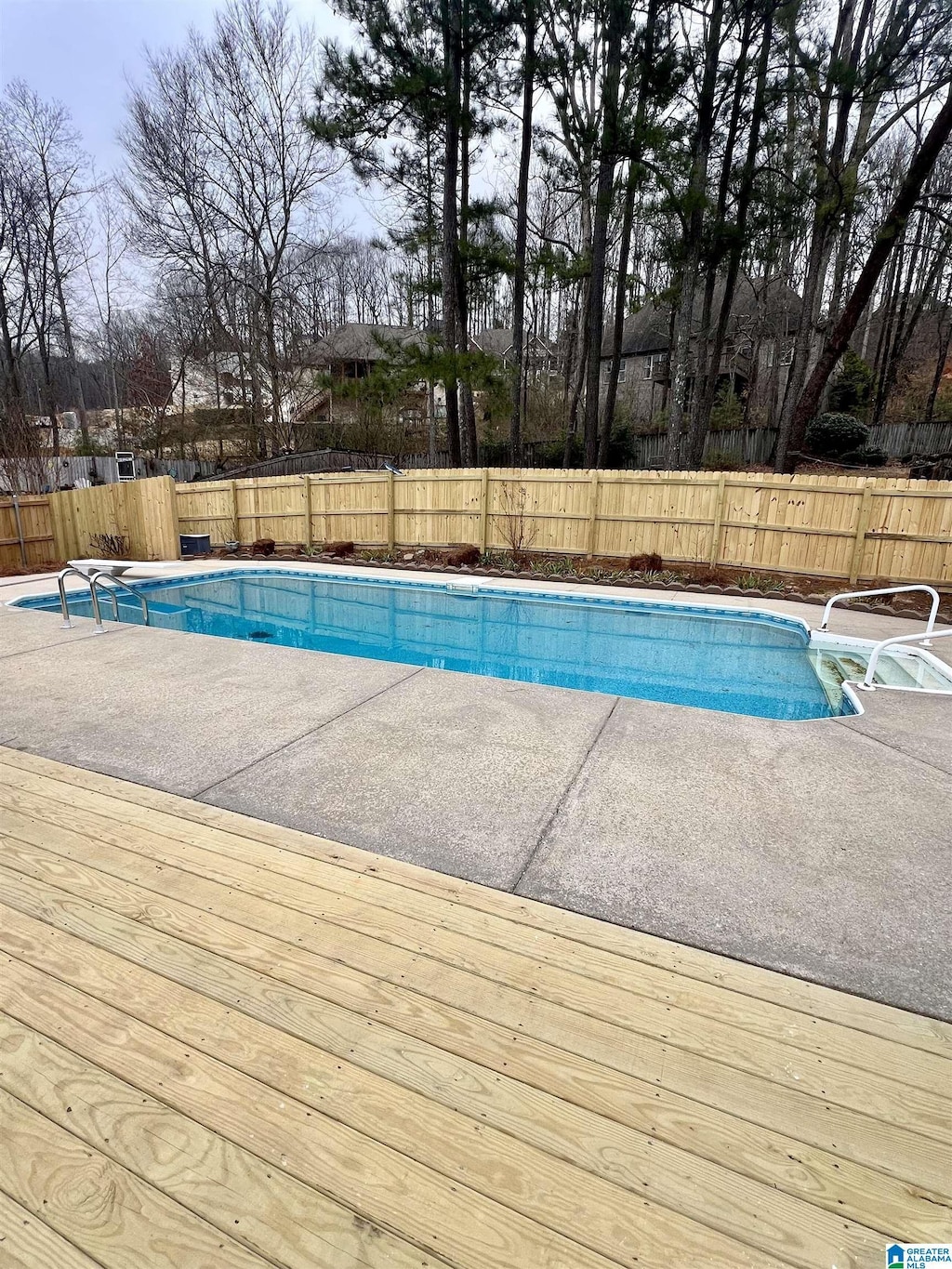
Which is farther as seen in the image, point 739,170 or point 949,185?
point 949,185

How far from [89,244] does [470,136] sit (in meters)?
14.8

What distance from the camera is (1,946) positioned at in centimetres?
190

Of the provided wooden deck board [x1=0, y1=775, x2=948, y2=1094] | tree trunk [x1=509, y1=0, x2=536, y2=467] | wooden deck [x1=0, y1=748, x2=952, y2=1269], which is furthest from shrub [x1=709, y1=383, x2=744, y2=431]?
wooden deck [x1=0, y1=748, x2=952, y2=1269]

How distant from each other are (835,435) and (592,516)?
11.4 meters

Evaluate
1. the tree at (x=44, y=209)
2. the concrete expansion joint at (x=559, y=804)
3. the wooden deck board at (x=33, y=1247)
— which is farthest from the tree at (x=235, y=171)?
the wooden deck board at (x=33, y=1247)

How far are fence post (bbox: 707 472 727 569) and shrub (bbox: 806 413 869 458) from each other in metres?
10.5

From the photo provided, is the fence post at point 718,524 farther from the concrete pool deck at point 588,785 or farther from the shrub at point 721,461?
the shrub at point 721,461

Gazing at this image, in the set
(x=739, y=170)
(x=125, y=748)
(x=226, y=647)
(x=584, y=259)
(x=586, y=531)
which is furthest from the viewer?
(x=584, y=259)

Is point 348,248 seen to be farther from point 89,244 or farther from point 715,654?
point 715,654

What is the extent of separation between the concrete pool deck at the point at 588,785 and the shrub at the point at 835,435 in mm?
15736

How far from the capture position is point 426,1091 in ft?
4.81

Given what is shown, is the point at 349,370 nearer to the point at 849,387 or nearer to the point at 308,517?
the point at 308,517

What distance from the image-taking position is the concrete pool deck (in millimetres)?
2148

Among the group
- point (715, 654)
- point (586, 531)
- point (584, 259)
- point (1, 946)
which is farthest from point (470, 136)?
point (1, 946)
